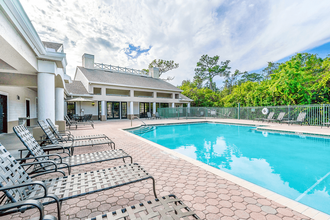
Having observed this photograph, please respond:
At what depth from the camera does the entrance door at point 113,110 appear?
68.1 ft

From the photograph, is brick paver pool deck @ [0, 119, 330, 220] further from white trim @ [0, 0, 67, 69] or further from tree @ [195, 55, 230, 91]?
tree @ [195, 55, 230, 91]

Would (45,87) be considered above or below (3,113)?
above

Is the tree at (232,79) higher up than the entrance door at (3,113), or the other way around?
the tree at (232,79)

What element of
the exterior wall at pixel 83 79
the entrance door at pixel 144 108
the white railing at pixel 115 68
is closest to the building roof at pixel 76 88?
the exterior wall at pixel 83 79

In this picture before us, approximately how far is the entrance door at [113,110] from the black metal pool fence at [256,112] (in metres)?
5.88

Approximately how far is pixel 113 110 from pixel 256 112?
17305mm

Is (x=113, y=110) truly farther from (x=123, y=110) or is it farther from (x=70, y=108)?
(x=70, y=108)

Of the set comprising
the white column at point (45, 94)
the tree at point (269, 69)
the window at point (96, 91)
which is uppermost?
the tree at point (269, 69)

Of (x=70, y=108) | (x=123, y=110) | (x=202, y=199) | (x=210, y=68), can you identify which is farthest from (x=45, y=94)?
(x=210, y=68)

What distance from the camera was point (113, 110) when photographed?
69.1 feet

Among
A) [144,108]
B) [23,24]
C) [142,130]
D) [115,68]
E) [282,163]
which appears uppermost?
[115,68]

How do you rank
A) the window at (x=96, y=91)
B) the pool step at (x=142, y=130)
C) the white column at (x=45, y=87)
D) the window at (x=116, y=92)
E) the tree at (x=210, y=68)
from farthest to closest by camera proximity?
the tree at (x=210, y=68) < the window at (x=116, y=92) < the window at (x=96, y=91) < the pool step at (x=142, y=130) < the white column at (x=45, y=87)

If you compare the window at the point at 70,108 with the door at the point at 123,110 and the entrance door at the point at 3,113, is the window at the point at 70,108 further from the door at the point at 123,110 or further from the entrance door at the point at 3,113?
the entrance door at the point at 3,113

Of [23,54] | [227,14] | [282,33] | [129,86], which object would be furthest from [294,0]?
[129,86]
